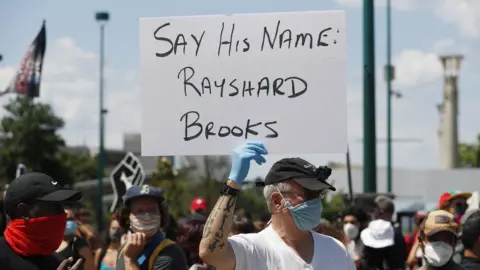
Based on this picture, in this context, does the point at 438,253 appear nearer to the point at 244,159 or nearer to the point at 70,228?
the point at 244,159

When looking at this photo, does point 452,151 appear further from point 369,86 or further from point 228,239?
point 228,239

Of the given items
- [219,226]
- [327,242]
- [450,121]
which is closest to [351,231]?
[327,242]

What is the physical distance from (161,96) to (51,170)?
160 feet

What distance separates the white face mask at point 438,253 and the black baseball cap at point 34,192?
256 centimetres

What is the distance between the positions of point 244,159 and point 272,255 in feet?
1.42

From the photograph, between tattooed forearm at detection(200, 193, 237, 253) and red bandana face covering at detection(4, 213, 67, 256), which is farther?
red bandana face covering at detection(4, 213, 67, 256)

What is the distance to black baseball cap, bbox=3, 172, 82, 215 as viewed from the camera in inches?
181

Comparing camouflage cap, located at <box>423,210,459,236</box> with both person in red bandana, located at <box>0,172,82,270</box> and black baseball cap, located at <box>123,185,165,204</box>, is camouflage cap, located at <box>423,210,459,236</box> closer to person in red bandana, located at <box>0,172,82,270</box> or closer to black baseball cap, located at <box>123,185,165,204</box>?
black baseball cap, located at <box>123,185,165,204</box>

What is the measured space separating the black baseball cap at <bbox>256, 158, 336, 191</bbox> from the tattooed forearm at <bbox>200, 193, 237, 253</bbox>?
28 cm

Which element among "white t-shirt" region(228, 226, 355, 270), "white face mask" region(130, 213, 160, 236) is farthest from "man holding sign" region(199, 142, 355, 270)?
"white face mask" region(130, 213, 160, 236)

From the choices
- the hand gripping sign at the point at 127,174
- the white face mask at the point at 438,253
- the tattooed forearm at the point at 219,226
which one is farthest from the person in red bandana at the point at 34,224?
the hand gripping sign at the point at 127,174

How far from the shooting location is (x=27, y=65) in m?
22.0

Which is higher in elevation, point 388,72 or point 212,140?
point 388,72

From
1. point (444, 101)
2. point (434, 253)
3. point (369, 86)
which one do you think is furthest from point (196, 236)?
point (444, 101)
